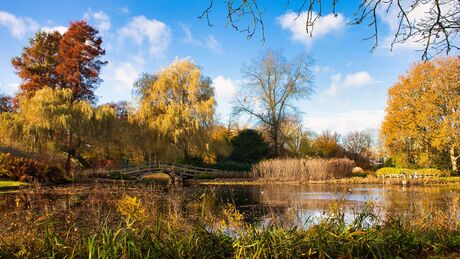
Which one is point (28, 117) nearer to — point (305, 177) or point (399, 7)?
point (305, 177)

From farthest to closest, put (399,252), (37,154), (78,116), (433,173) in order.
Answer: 1. (433,173)
2. (78,116)
3. (37,154)
4. (399,252)

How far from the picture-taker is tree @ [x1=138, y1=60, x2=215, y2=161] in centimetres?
2877

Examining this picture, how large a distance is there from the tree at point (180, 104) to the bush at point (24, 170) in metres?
8.60

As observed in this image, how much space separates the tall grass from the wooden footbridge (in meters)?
3.89

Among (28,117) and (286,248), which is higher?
(28,117)

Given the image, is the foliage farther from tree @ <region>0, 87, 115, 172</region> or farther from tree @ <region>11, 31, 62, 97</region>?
tree @ <region>0, 87, 115, 172</region>

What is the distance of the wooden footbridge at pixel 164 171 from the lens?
→ 27312 mm

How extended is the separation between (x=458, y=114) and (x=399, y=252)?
26406 mm

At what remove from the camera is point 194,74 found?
100ft

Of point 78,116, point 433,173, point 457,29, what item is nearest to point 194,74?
point 78,116

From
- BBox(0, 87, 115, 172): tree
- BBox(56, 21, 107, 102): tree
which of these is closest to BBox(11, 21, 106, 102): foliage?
BBox(56, 21, 107, 102): tree

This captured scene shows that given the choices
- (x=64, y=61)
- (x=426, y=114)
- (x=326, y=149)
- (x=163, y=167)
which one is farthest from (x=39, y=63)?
(x=426, y=114)

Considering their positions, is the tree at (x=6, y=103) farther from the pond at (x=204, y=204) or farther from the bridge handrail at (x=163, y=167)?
the pond at (x=204, y=204)

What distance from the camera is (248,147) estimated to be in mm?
34406
